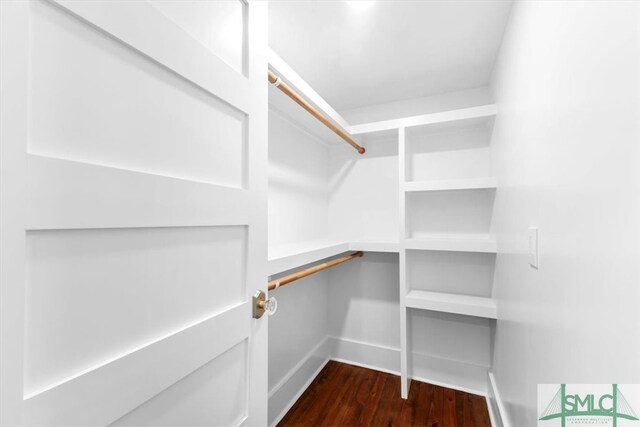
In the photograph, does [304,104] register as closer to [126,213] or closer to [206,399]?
[126,213]

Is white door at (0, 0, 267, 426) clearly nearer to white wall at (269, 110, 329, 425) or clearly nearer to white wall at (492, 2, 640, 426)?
→ white wall at (492, 2, 640, 426)

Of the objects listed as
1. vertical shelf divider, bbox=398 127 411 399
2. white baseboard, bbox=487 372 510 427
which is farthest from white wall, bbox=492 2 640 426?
vertical shelf divider, bbox=398 127 411 399

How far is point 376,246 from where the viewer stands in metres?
1.93

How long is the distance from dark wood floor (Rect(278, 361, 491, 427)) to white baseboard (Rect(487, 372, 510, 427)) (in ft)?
0.13

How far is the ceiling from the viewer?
1228mm

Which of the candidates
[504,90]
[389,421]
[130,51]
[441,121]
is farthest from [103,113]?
[389,421]

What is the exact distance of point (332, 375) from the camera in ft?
6.83

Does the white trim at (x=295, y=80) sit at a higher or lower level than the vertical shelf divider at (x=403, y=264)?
higher

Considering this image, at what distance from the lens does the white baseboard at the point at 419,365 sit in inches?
74.6

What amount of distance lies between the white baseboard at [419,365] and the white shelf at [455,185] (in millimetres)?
1225

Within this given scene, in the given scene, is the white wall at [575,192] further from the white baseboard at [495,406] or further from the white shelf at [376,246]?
the white shelf at [376,246]

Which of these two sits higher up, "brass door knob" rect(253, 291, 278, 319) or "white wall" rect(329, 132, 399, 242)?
"white wall" rect(329, 132, 399, 242)

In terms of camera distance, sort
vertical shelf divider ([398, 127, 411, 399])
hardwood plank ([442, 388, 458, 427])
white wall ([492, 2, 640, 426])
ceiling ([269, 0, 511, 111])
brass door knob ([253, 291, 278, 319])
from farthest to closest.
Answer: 1. vertical shelf divider ([398, 127, 411, 399])
2. hardwood plank ([442, 388, 458, 427])
3. ceiling ([269, 0, 511, 111])
4. brass door knob ([253, 291, 278, 319])
5. white wall ([492, 2, 640, 426])

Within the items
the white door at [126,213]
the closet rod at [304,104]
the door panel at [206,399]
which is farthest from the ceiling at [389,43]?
the door panel at [206,399]
